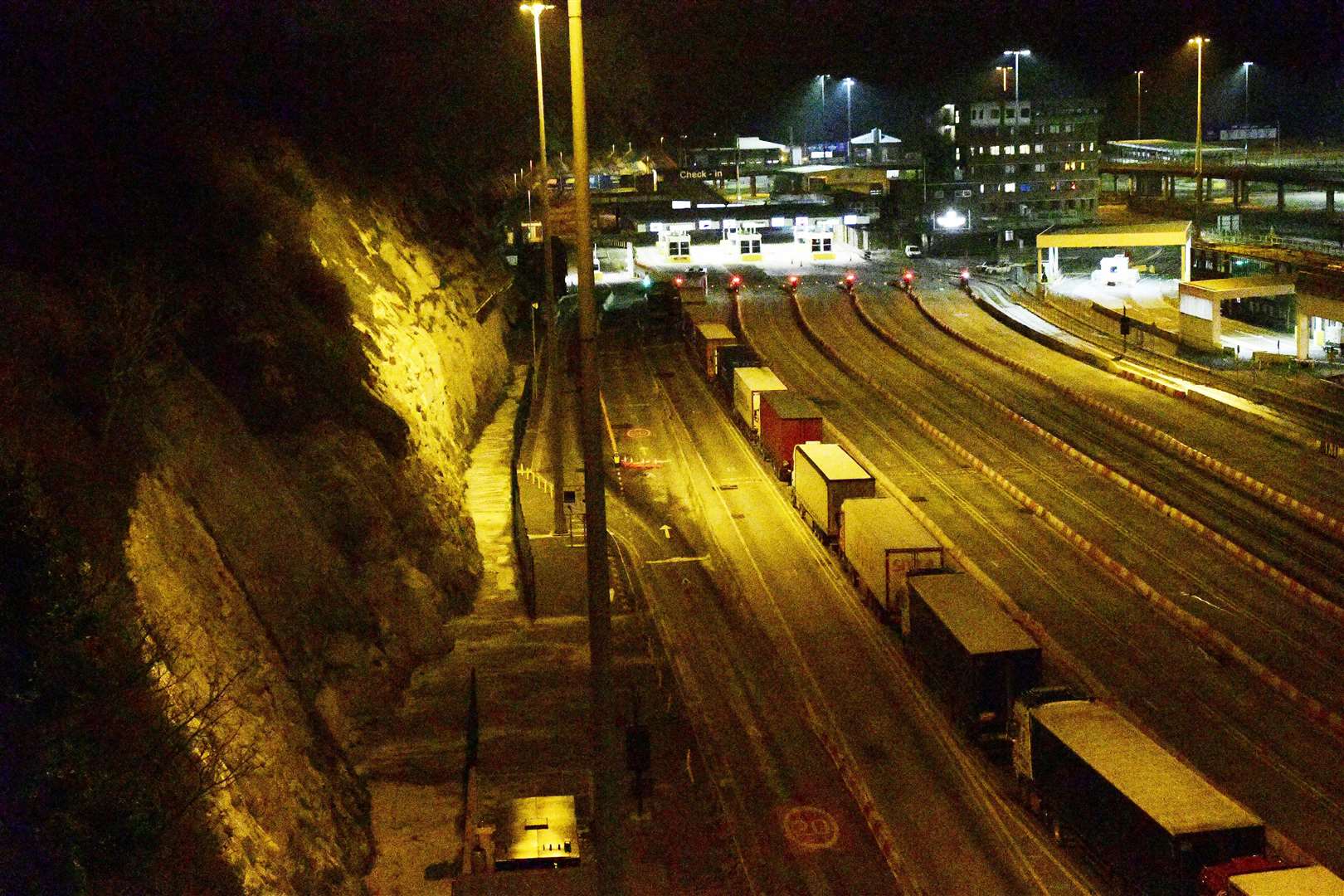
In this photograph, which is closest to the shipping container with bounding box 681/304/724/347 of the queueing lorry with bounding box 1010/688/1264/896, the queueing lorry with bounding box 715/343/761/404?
the queueing lorry with bounding box 715/343/761/404

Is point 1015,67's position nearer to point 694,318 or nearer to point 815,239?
point 815,239

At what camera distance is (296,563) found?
28.0 m

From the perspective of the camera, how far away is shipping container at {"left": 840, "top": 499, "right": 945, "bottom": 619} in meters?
32.8

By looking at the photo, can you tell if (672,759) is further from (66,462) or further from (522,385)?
(522,385)

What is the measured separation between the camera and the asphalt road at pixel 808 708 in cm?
2302

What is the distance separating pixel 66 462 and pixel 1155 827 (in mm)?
17751

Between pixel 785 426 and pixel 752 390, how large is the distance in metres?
5.78

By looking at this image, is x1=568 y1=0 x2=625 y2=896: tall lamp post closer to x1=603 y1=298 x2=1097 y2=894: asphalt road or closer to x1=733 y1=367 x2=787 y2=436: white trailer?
x1=603 y1=298 x2=1097 y2=894: asphalt road

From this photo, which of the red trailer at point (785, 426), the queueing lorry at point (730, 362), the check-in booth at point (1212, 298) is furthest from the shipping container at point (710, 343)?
the check-in booth at point (1212, 298)

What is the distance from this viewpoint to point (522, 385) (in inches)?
2495

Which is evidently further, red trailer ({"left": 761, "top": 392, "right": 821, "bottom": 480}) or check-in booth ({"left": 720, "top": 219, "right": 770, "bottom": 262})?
check-in booth ({"left": 720, "top": 219, "right": 770, "bottom": 262})

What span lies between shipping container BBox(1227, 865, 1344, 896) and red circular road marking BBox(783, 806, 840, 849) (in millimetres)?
7495

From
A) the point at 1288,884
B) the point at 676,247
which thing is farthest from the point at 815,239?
the point at 1288,884

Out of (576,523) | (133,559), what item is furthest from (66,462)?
(576,523)
